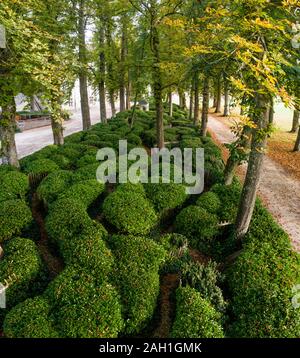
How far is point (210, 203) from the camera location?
28.3 feet

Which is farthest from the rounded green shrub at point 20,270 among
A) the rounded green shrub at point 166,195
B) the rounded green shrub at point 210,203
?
the rounded green shrub at point 210,203

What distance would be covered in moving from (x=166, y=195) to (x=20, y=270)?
14.6 feet

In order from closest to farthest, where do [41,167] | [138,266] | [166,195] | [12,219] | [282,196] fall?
1. [138,266]
2. [12,219]
3. [166,195]
4. [41,167]
5. [282,196]

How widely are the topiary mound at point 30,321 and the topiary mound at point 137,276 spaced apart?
1.38 meters

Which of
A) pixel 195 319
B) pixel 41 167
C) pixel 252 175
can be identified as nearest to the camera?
pixel 195 319

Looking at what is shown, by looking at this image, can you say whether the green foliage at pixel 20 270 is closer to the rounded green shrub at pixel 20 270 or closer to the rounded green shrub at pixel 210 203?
the rounded green shrub at pixel 20 270

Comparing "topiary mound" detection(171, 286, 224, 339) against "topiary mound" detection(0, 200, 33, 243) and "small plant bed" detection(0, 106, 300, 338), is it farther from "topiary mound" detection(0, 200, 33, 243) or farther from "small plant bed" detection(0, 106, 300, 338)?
"topiary mound" detection(0, 200, 33, 243)

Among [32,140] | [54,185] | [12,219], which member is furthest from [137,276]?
[32,140]

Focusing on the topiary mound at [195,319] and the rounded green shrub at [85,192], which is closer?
the topiary mound at [195,319]

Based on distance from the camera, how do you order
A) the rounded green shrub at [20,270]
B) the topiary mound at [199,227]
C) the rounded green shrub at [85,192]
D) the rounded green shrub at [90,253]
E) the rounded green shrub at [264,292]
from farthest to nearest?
the rounded green shrub at [85,192] < the topiary mound at [199,227] < the rounded green shrub at [90,253] < the rounded green shrub at [20,270] < the rounded green shrub at [264,292]

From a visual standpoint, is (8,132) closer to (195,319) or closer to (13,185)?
(13,185)

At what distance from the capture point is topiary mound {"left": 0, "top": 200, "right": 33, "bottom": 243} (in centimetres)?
720

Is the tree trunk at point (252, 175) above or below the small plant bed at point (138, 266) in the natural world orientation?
above

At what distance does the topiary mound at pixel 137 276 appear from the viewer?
5.40 meters
